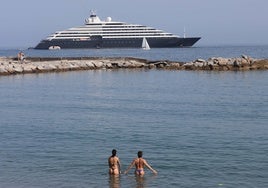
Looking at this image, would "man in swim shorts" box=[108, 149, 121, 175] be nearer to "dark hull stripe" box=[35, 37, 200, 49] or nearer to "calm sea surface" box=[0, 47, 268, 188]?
"calm sea surface" box=[0, 47, 268, 188]

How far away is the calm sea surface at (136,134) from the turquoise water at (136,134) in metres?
0.03

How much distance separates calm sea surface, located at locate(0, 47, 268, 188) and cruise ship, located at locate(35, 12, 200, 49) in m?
90.1

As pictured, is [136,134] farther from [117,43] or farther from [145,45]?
[117,43]

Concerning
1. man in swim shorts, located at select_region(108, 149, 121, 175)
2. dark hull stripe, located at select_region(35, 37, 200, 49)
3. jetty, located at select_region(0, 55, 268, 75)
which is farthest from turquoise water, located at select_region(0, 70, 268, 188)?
dark hull stripe, located at select_region(35, 37, 200, 49)

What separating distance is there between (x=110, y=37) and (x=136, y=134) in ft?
360

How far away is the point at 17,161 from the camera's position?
16.6 meters

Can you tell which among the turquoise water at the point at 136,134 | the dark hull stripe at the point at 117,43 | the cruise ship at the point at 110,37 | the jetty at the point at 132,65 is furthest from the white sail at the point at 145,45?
the turquoise water at the point at 136,134

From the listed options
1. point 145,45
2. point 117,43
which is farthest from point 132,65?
point 117,43

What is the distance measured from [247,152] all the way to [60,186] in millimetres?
6435

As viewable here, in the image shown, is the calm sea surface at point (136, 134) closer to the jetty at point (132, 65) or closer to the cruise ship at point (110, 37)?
the jetty at point (132, 65)

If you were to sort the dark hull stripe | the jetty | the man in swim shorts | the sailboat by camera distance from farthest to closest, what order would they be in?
1. the dark hull stripe
2. the sailboat
3. the jetty
4. the man in swim shorts

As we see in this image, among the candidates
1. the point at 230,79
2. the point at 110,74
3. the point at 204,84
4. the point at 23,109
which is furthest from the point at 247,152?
the point at 110,74

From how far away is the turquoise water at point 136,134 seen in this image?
14.7 metres

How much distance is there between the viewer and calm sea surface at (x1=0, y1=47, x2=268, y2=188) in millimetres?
14703
